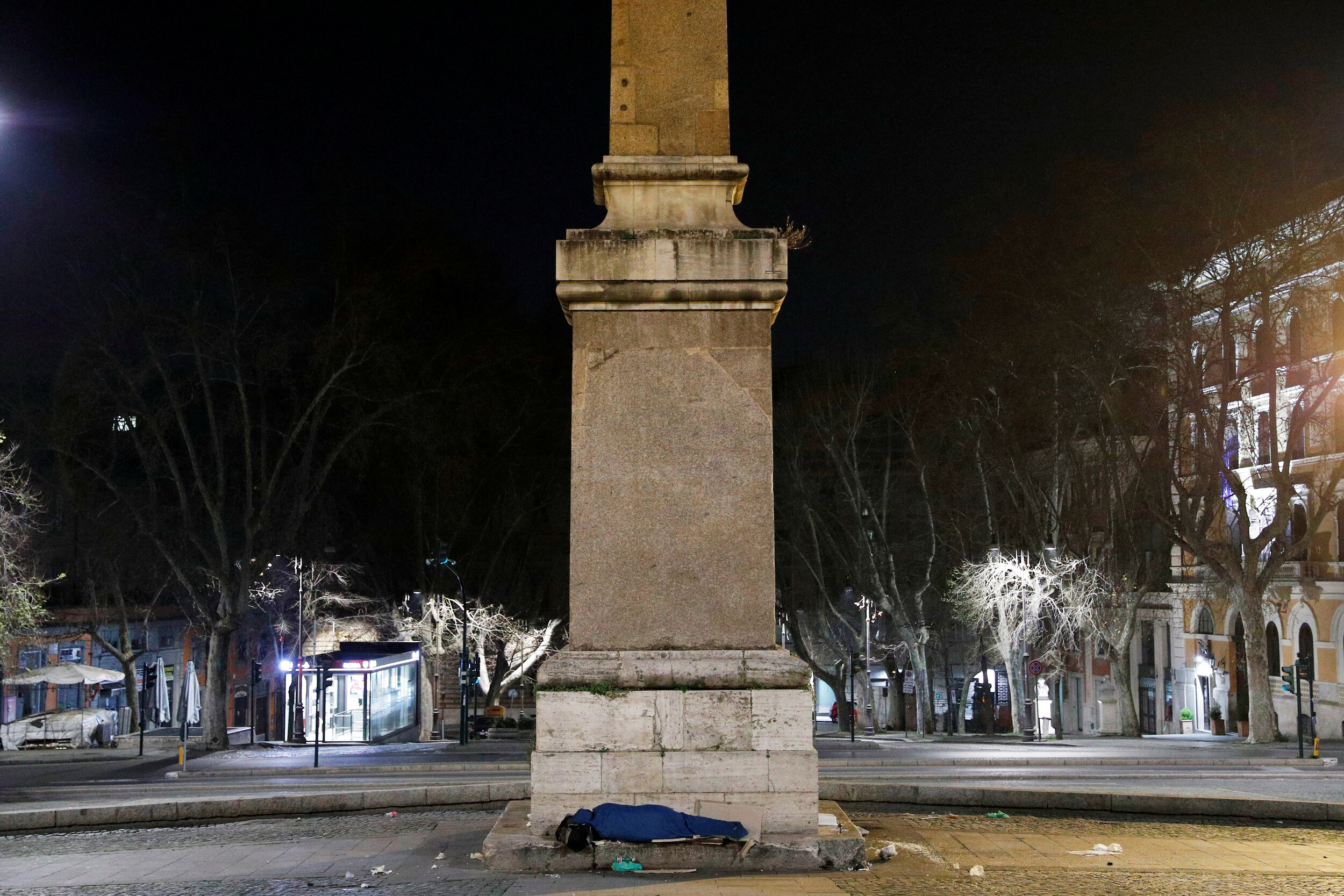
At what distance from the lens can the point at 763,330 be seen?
863 cm

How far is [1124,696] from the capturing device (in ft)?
119

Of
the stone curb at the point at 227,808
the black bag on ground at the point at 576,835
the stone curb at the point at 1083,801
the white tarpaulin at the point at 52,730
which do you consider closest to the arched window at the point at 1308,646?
the stone curb at the point at 1083,801

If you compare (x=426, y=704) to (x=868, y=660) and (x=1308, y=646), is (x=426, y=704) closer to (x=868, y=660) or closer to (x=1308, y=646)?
(x=868, y=660)

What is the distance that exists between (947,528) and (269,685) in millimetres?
31244

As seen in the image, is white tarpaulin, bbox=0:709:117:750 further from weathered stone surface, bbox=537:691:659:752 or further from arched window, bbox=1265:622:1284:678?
arched window, bbox=1265:622:1284:678

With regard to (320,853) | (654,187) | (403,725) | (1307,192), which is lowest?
(403,725)

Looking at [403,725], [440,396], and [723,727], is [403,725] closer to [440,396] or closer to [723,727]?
[440,396]

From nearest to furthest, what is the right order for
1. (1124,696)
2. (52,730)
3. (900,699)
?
(52,730) → (1124,696) → (900,699)

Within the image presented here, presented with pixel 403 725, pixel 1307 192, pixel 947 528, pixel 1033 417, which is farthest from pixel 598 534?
pixel 403 725

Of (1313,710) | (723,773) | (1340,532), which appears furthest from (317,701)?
(1340,532)

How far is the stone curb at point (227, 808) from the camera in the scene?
11.7m

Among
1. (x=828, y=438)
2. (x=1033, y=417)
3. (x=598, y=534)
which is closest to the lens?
(x=598, y=534)

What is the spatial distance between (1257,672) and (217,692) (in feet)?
83.4

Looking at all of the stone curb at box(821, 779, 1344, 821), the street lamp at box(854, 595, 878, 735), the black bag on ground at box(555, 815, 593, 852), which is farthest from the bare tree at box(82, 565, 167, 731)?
the black bag on ground at box(555, 815, 593, 852)
